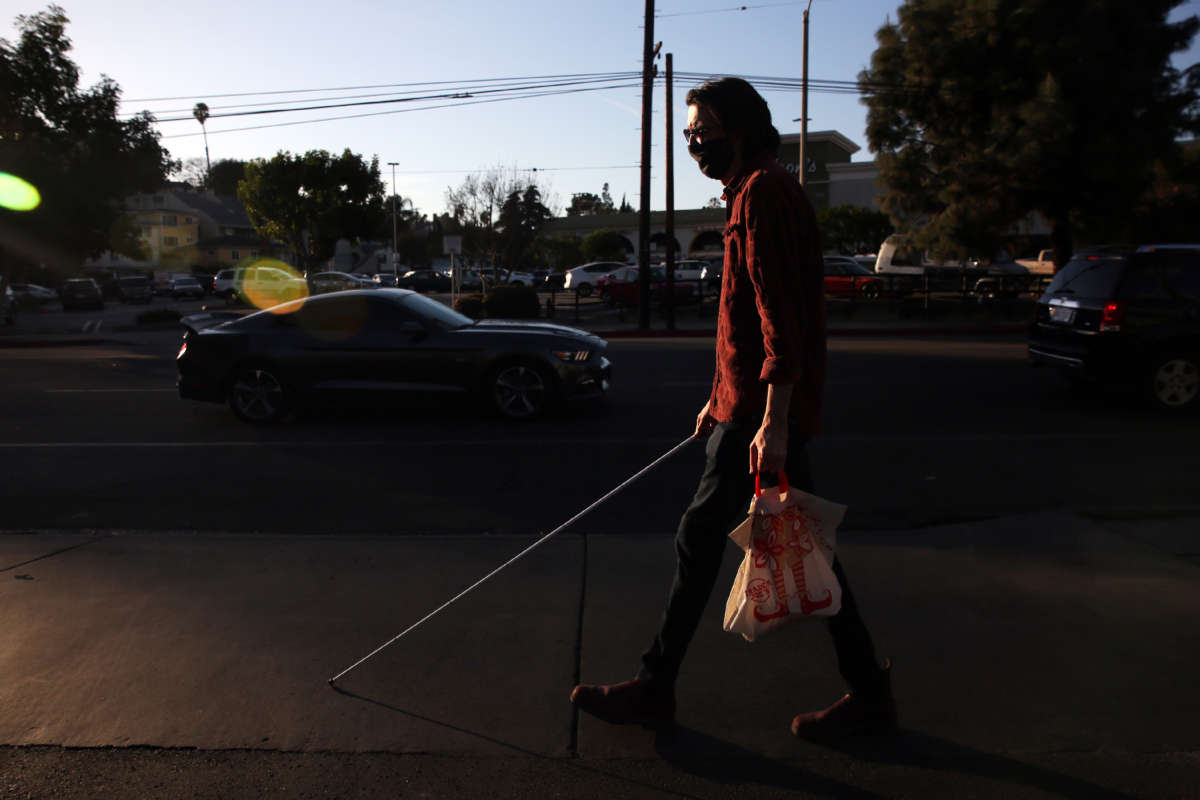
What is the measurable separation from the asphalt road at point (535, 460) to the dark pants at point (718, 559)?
2680 millimetres

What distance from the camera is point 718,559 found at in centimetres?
310

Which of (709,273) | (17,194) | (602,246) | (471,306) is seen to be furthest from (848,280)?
(602,246)

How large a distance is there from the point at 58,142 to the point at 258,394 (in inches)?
715

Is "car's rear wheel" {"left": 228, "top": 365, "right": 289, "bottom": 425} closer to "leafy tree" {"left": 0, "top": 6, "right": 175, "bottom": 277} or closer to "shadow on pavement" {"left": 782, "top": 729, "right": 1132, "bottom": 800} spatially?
"shadow on pavement" {"left": 782, "top": 729, "right": 1132, "bottom": 800}

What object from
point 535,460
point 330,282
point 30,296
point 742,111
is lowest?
point 535,460

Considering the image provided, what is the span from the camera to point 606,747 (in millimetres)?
3174

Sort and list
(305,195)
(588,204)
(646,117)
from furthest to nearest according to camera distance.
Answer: (588,204)
(305,195)
(646,117)

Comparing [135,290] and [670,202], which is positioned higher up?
[670,202]

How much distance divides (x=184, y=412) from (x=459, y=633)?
25.4ft

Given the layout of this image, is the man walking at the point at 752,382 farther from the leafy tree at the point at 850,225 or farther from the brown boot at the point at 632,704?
the leafy tree at the point at 850,225

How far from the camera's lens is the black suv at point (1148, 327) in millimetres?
10016

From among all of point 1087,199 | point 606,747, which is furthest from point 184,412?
point 1087,199

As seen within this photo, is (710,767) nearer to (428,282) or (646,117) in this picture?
(646,117)

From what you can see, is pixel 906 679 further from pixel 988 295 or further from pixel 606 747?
pixel 988 295
